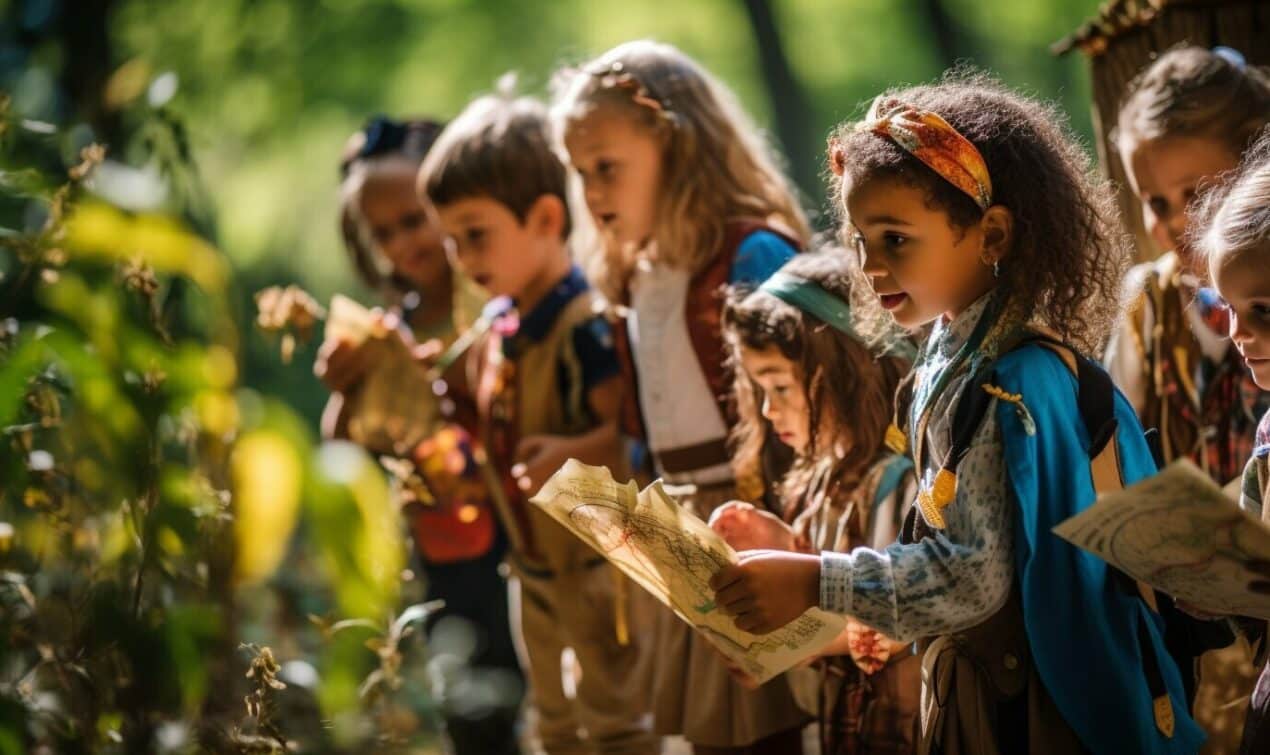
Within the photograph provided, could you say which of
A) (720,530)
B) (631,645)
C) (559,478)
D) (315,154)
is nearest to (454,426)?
(631,645)

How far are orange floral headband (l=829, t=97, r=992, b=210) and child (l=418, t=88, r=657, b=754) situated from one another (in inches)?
63.9

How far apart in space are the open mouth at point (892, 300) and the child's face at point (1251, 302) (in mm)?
426

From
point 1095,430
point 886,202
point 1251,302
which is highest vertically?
point 886,202

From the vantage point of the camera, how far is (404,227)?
14.8ft

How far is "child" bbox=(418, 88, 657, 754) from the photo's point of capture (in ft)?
12.1

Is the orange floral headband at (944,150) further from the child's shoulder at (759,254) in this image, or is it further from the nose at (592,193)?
the nose at (592,193)

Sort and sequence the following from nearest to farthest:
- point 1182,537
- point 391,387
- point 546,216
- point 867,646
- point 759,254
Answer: point 1182,537 → point 867,646 → point 759,254 → point 546,216 → point 391,387

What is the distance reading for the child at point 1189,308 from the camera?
2816 mm

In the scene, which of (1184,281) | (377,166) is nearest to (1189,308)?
(1184,281)

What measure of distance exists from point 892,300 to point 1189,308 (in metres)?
1.04

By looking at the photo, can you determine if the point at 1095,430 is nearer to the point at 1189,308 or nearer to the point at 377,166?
the point at 1189,308

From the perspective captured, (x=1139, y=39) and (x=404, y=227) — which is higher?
(x=1139, y=39)

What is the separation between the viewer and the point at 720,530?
264cm

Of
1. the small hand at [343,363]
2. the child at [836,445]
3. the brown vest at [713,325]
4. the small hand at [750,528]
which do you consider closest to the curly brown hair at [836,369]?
the child at [836,445]
